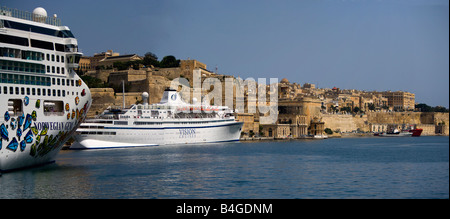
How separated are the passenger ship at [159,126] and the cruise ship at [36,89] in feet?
55.3

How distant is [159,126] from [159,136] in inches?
35.3

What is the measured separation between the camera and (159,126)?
44.8 meters

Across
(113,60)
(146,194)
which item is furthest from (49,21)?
(113,60)

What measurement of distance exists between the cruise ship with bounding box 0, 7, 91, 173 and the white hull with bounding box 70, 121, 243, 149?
641 inches

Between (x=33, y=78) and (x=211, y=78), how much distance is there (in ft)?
160

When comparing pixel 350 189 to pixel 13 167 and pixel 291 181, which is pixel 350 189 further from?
pixel 13 167

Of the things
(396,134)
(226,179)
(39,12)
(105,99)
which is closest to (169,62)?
(105,99)

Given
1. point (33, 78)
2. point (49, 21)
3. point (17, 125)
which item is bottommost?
point (17, 125)

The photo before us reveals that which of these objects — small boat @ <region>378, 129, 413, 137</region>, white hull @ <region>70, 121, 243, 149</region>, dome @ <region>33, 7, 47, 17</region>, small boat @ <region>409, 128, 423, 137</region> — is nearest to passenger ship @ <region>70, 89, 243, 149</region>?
white hull @ <region>70, 121, 243, 149</region>

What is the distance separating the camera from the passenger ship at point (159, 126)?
131 ft

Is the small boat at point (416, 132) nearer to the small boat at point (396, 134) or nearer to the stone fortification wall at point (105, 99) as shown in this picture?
the small boat at point (396, 134)

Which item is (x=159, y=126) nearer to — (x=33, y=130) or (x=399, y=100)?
(x=33, y=130)

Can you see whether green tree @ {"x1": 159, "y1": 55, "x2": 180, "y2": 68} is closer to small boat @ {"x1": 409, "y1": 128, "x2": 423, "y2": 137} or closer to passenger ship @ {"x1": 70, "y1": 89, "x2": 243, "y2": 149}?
passenger ship @ {"x1": 70, "y1": 89, "x2": 243, "y2": 149}
